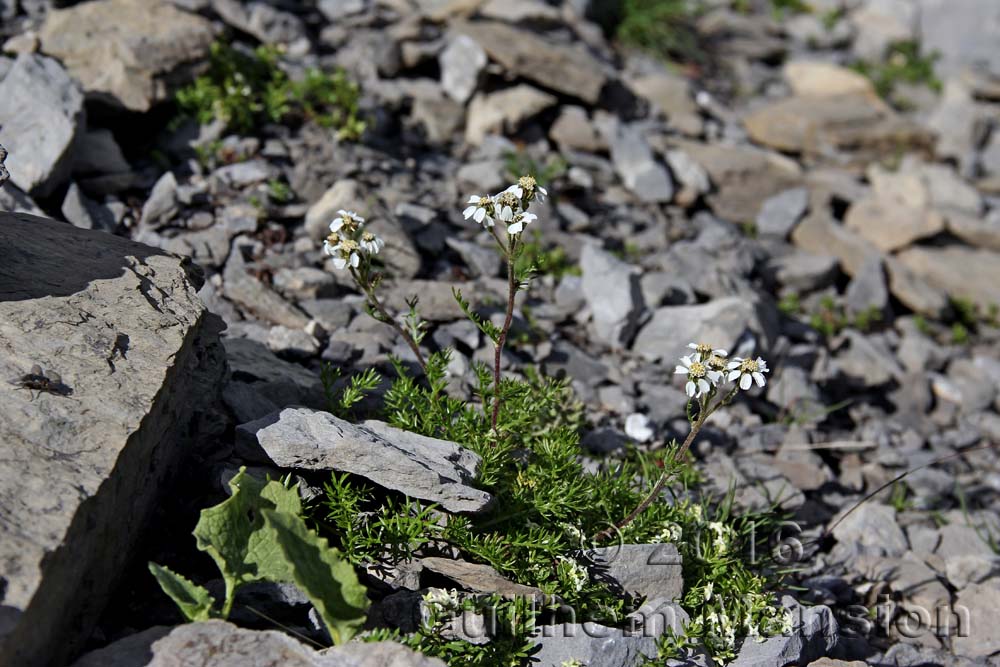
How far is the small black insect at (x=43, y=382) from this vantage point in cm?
385

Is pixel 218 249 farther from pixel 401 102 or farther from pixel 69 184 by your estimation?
pixel 401 102

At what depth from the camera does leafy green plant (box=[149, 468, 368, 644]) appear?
12.2 ft

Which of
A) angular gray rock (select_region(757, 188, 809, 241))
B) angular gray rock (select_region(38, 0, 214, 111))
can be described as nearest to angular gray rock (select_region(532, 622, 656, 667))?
angular gray rock (select_region(38, 0, 214, 111))

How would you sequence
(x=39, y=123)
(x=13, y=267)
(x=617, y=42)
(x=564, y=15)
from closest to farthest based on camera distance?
(x=13, y=267), (x=39, y=123), (x=564, y=15), (x=617, y=42)

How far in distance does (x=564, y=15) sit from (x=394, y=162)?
3.67 m

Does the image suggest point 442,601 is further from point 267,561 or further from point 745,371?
point 745,371

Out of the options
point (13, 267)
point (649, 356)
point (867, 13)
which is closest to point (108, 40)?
point (13, 267)

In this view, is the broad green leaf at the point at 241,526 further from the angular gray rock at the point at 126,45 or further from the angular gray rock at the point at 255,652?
the angular gray rock at the point at 126,45

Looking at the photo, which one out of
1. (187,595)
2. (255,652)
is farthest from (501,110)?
(255,652)

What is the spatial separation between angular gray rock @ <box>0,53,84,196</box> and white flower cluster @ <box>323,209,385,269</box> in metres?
2.70

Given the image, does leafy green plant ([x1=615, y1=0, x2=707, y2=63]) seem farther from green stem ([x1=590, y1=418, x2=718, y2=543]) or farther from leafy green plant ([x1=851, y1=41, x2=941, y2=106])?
green stem ([x1=590, y1=418, x2=718, y2=543])

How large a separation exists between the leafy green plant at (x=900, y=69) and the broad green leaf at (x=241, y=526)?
10171 mm

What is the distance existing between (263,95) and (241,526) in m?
4.75

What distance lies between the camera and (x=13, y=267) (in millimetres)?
4324
